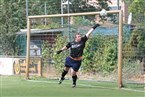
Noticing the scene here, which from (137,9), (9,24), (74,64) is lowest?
(74,64)

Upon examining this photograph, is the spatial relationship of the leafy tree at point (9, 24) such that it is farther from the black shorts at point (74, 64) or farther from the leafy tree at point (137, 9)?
the black shorts at point (74, 64)

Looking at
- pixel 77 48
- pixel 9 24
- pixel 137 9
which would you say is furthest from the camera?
pixel 9 24

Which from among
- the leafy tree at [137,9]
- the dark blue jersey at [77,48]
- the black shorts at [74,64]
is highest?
the leafy tree at [137,9]

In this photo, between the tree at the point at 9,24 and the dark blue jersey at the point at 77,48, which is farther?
the tree at the point at 9,24

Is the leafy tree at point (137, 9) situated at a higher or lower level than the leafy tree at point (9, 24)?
higher

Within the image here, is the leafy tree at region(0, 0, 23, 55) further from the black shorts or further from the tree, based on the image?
the black shorts

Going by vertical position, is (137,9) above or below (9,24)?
above

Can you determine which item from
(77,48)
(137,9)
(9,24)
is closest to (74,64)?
(77,48)

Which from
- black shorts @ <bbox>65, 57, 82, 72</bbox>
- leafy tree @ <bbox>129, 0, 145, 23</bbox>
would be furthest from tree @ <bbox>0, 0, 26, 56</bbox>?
black shorts @ <bbox>65, 57, 82, 72</bbox>

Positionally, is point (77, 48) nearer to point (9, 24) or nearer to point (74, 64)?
point (74, 64)

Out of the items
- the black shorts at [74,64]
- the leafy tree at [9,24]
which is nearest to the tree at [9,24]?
the leafy tree at [9,24]

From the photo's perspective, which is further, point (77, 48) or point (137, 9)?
point (137, 9)

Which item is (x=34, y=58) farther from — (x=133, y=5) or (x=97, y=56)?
(x=133, y=5)

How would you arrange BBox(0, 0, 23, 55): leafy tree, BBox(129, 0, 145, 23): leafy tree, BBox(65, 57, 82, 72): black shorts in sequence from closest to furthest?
BBox(65, 57, 82, 72): black shorts
BBox(129, 0, 145, 23): leafy tree
BBox(0, 0, 23, 55): leafy tree
